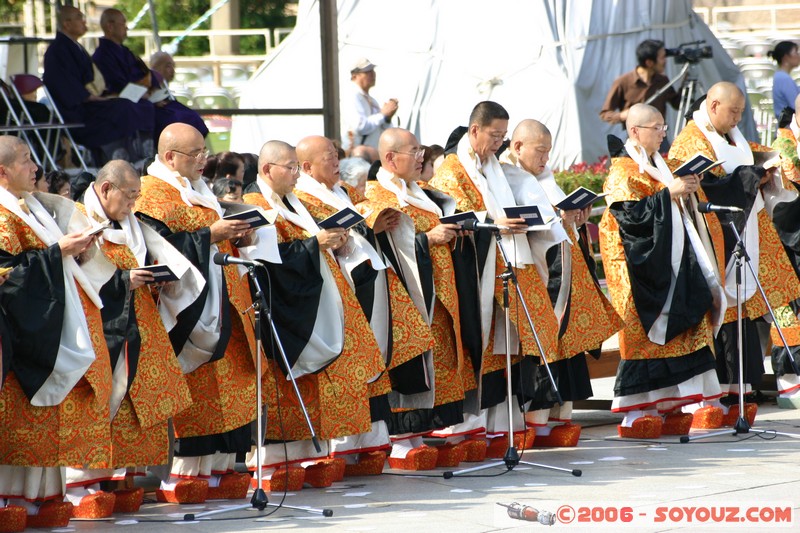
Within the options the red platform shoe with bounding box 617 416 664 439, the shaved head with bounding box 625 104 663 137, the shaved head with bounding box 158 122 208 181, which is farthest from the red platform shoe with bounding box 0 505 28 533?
the shaved head with bounding box 625 104 663 137

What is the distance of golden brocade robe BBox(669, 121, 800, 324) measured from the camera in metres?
9.10

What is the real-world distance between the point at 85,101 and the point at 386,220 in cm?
449

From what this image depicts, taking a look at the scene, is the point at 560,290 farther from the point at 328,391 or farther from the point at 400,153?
the point at 328,391

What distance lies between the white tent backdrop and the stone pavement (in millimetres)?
10984

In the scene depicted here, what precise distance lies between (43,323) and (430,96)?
542 inches

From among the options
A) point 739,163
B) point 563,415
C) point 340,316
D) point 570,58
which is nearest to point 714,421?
point 563,415

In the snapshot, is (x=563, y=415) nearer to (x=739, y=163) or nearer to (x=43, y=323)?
(x=739, y=163)

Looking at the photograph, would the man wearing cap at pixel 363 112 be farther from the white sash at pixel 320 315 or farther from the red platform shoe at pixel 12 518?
the red platform shoe at pixel 12 518

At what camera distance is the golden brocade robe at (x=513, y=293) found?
8.21m

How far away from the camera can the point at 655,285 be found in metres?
8.82

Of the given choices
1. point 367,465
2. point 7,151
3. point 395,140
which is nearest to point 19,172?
point 7,151

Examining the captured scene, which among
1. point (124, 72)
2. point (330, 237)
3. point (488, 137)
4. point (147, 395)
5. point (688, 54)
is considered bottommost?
point (147, 395)

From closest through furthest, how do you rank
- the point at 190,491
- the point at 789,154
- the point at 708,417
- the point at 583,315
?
the point at 190,491
the point at 583,315
the point at 708,417
the point at 789,154

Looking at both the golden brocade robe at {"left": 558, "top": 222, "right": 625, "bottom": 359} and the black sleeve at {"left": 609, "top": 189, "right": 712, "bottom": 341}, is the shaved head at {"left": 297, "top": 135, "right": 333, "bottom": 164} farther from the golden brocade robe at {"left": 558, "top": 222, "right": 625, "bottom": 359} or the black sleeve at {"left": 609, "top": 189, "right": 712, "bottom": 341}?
the black sleeve at {"left": 609, "top": 189, "right": 712, "bottom": 341}
